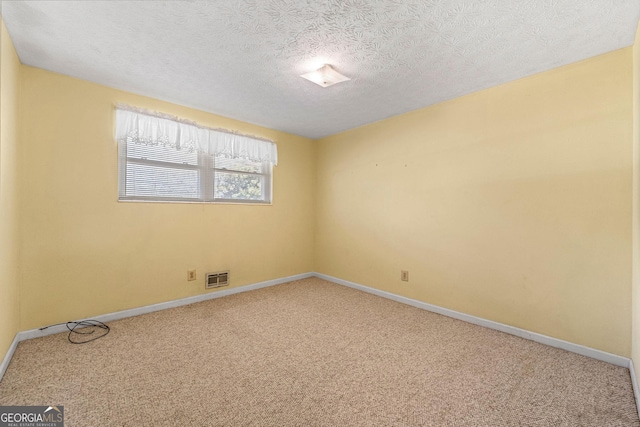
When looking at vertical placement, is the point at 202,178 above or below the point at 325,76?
below

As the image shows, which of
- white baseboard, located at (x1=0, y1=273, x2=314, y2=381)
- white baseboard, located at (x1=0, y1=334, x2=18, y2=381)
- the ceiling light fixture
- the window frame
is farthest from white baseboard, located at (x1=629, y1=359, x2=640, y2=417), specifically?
white baseboard, located at (x1=0, y1=334, x2=18, y2=381)

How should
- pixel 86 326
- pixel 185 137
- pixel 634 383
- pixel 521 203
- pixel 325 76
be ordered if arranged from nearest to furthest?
pixel 634 383 → pixel 325 76 → pixel 521 203 → pixel 86 326 → pixel 185 137

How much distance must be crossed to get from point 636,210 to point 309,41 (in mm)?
2504

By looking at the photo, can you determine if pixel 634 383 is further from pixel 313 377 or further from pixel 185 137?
pixel 185 137

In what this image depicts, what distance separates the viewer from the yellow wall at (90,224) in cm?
231

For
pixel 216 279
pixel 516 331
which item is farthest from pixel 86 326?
pixel 516 331

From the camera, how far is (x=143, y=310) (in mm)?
2854

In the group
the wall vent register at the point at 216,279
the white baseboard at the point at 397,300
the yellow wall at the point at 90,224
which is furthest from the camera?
the wall vent register at the point at 216,279

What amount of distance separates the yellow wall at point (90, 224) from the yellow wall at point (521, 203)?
2.29 metres

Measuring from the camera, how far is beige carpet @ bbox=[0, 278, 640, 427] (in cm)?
147

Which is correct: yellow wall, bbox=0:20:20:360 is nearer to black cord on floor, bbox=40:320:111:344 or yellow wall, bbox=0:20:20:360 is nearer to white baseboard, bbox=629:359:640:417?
black cord on floor, bbox=40:320:111:344

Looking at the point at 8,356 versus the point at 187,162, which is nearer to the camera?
the point at 8,356

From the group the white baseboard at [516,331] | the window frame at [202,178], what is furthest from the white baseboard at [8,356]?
the white baseboard at [516,331]

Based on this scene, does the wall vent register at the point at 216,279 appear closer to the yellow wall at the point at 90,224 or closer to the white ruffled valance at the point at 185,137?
the yellow wall at the point at 90,224
